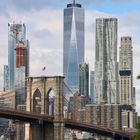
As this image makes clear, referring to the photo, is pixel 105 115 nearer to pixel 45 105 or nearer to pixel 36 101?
pixel 36 101

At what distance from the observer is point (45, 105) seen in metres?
85.9

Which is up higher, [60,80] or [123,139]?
[60,80]

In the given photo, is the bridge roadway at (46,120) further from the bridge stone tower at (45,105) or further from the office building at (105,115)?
the office building at (105,115)

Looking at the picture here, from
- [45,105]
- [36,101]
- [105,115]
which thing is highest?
[36,101]

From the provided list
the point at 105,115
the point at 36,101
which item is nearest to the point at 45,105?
the point at 36,101

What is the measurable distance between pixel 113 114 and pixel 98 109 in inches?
321

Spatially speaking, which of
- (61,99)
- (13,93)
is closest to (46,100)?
(61,99)

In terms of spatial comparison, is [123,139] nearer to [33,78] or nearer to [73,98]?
[33,78]

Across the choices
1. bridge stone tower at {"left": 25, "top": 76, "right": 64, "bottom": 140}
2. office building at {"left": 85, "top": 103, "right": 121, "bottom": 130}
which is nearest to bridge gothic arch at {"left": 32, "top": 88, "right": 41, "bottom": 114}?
bridge stone tower at {"left": 25, "top": 76, "right": 64, "bottom": 140}

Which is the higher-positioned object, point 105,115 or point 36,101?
point 36,101

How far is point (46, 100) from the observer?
284 feet

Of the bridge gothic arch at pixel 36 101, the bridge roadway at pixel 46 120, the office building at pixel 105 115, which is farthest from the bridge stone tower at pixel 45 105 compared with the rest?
the office building at pixel 105 115

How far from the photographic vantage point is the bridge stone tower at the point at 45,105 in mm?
78438

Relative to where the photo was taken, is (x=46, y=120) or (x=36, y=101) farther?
(x=36, y=101)
